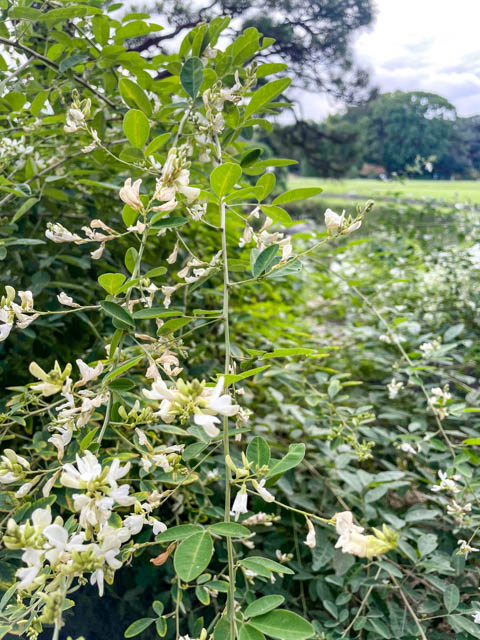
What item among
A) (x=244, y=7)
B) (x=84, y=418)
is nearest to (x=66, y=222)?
(x=84, y=418)

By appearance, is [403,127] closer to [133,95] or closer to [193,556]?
[133,95]

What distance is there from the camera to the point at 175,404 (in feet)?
0.98

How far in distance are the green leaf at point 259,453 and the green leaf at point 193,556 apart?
0.07 metres

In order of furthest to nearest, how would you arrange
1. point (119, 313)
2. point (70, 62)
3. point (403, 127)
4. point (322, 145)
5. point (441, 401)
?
point (322, 145), point (403, 127), point (441, 401), point (70, 62), point (119, 313)

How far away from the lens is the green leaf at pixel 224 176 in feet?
1.34

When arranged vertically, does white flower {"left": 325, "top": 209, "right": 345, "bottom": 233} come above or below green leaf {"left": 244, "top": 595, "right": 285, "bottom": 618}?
above

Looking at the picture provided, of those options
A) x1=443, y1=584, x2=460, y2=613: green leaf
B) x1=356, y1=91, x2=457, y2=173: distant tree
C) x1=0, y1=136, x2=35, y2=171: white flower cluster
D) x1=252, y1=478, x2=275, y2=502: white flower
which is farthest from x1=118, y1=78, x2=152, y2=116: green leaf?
x1=356, y1=91, x2=457, y2=173: distant tree

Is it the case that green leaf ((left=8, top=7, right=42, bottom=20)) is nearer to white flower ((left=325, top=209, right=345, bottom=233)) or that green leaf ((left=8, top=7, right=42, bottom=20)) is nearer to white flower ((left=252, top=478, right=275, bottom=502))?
white flower ((left=325, top=209, right=345, bottom=233))

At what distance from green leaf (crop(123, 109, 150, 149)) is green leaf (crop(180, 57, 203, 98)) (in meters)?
0.09

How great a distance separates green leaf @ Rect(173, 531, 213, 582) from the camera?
0.95ft

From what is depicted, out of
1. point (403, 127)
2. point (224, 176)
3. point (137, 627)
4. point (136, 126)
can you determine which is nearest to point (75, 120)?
point (136, 126)

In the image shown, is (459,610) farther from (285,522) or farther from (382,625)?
(285,522)

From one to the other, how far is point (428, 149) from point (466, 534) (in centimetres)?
357

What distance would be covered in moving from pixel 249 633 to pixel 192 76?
1.66ft
